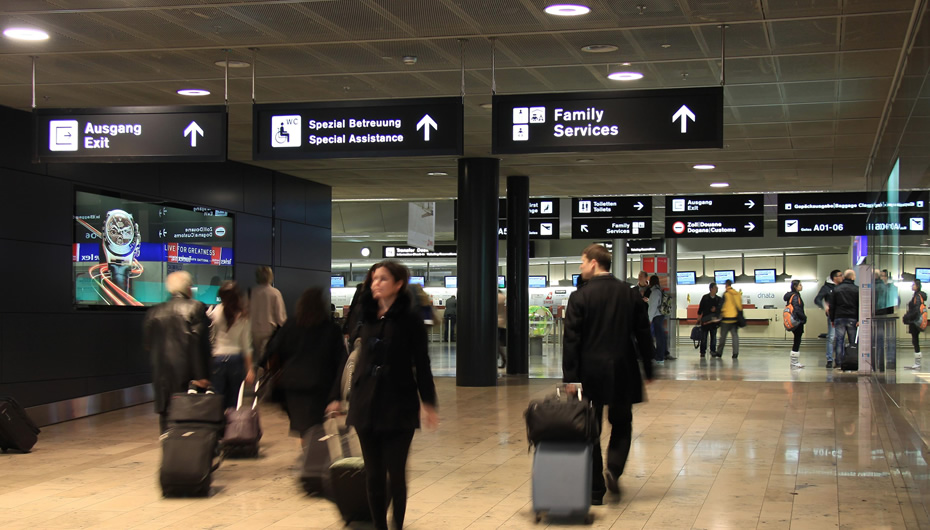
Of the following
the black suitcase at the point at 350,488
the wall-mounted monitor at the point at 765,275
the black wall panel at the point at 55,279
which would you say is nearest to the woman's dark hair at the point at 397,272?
the black suitcase at the point at 350,488

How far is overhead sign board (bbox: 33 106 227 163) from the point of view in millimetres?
8211

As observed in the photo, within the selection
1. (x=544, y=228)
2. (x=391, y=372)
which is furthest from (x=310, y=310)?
(x=544, y=228)

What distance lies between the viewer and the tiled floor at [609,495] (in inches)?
237

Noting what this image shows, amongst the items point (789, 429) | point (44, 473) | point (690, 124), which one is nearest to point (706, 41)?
point (690, 124)

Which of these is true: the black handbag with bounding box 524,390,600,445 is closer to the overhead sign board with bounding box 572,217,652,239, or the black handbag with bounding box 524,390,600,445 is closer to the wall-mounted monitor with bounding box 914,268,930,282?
the wall-mounted monitor with bounding box 914,268,930,282

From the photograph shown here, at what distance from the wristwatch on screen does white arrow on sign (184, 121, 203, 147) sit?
171 inches

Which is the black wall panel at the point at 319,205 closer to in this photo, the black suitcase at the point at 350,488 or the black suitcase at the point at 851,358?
the black suitcase at the point at 851,358

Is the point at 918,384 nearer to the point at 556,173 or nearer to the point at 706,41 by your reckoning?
the point at 706,41

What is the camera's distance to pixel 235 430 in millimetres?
8125

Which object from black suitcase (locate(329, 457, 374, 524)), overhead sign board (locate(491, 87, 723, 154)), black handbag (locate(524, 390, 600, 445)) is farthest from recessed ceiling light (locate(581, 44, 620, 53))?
black suitcase (locate(329, 457, 374, 524))

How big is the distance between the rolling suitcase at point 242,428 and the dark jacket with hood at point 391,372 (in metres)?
3.34

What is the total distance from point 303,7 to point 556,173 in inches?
374

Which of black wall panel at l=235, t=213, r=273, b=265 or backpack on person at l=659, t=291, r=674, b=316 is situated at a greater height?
black wall panel at l=235, t=213, r=273, b=265

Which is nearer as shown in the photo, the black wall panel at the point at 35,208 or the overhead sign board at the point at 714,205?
the black wall panel at the point at 35,208
